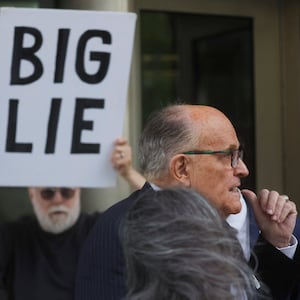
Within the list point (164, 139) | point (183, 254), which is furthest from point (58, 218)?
point (183, 254)

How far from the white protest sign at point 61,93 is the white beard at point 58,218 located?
0.84 metres

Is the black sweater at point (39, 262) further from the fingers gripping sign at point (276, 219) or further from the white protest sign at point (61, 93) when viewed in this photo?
the fingers gripping sign at point (276, 219)

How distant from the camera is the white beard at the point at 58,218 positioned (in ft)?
11.8

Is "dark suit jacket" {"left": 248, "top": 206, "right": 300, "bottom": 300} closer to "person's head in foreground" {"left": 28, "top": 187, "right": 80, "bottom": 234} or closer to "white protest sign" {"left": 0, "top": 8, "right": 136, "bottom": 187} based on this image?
"white protest sign" {"left": 0, "top": 8, "right": 136, "bottom": 187}

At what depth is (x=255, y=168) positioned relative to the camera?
4703mm

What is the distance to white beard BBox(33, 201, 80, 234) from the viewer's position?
3584 millimetres

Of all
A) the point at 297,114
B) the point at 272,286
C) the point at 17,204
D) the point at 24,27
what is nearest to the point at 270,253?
the point at 272,286

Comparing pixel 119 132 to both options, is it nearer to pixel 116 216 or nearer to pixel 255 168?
pixel 116 216

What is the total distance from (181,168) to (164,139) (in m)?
0.09

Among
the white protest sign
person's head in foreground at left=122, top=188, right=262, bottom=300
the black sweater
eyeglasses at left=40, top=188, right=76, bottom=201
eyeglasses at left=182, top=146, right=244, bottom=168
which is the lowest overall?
the black sweater

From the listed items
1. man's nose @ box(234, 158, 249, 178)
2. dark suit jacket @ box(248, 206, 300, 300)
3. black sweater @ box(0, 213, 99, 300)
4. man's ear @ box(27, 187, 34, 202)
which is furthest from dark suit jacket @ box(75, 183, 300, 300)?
man's ear @ box(27, 187, 34, 202)

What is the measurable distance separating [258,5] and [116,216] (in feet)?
9.44

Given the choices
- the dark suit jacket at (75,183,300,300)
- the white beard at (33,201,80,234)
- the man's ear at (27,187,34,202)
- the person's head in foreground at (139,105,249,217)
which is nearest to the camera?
the dark suit jacket at (75,183,300,300)

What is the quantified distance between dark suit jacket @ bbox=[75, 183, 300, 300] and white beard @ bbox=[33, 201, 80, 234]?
1538 mm
